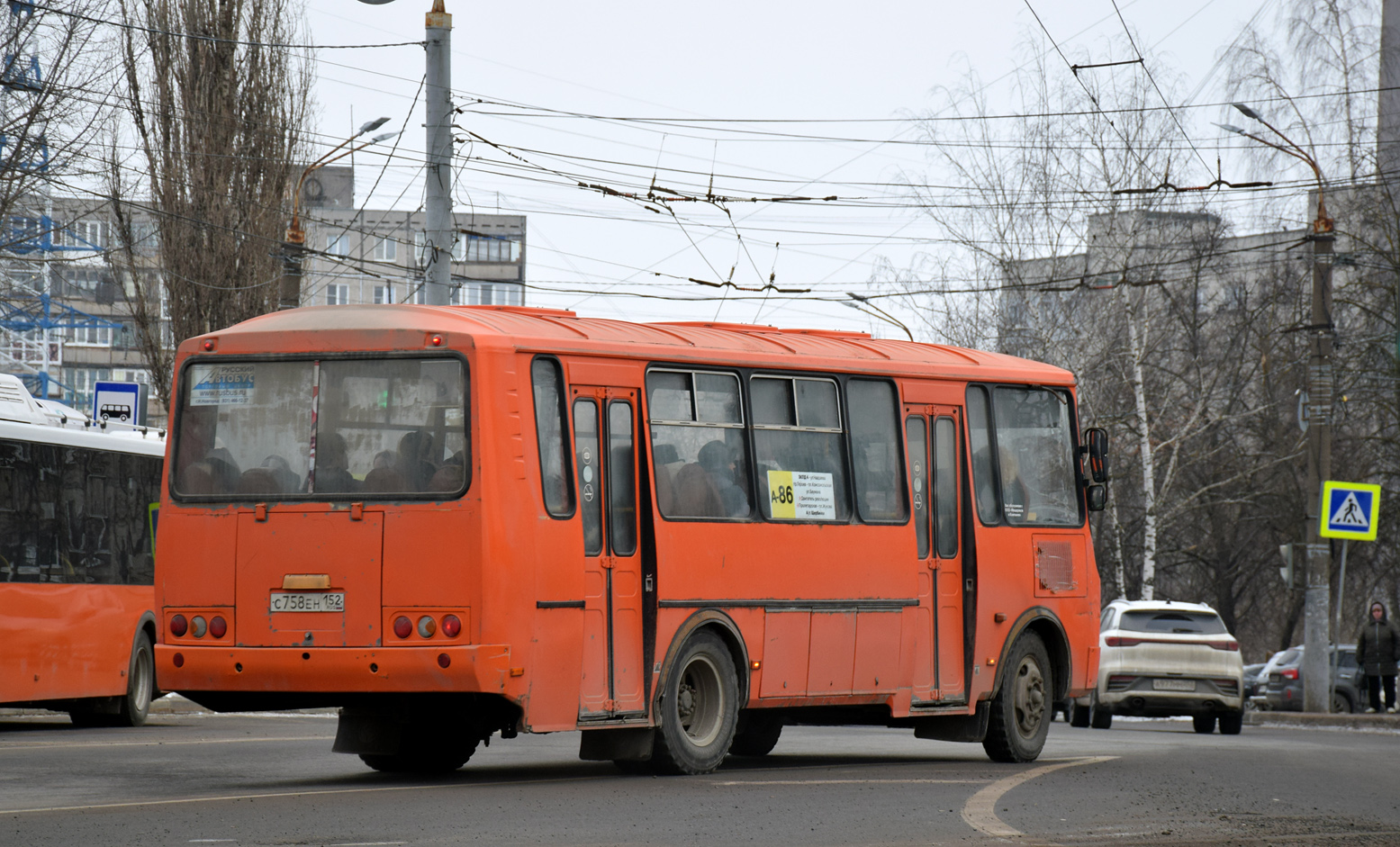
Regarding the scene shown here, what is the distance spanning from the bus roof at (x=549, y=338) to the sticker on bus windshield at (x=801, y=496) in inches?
30.0

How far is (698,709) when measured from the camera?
13047 mm

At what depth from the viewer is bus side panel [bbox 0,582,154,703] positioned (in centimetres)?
1770

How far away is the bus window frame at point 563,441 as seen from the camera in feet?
39.2

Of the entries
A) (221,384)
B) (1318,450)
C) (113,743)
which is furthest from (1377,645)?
(221,384)

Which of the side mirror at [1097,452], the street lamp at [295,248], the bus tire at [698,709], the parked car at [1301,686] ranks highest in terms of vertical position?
the street lamp at [295,248]

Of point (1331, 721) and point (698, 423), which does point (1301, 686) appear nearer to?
point (1331, 721)

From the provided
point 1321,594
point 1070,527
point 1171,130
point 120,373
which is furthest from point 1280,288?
point 120,373

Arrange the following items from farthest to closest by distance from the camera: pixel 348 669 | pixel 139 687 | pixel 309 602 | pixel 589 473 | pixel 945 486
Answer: pixel 139 687
pixel 945 486
pixel 589 473
pixel 309 602
pixel 348 669

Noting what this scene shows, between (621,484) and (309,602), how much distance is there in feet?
6.82

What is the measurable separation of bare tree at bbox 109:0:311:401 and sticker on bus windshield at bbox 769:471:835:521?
76.2 ft

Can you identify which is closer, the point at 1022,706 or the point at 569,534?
the point at 569,534

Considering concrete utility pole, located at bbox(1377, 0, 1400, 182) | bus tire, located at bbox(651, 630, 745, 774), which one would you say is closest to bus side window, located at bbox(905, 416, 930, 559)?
bus tire, located at bbox(651, 630, 745, 774)

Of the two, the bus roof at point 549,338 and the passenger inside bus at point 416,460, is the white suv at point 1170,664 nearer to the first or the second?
the bus roof at point 549,338

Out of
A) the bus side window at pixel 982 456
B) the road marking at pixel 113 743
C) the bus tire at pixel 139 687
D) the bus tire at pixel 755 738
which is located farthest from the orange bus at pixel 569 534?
the bus tire at pixel 139 687
